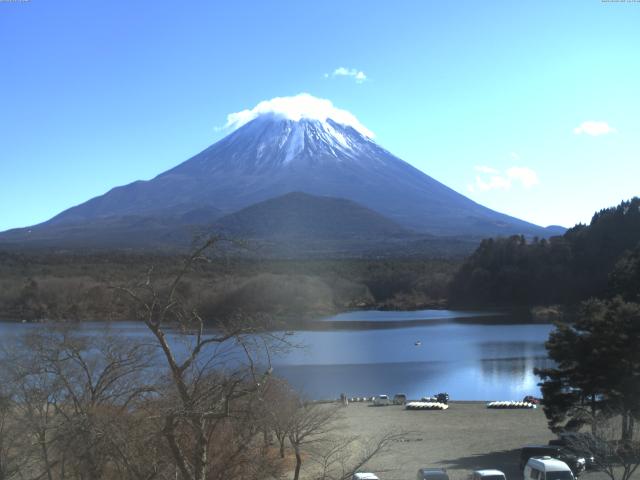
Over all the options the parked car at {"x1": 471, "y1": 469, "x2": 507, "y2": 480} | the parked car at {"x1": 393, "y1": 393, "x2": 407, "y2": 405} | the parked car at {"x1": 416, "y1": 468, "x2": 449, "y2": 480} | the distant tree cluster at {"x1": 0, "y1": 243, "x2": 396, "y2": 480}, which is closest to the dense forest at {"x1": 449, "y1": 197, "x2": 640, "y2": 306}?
the parked car at {"x1": 393, "y1": 393, "x2": 407, "y2": 405}

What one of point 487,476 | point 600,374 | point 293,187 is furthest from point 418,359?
point 293,187

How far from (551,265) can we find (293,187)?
50508 millimetres

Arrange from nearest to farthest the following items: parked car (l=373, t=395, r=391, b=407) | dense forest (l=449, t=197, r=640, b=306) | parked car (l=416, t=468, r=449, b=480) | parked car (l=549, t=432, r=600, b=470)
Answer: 1. parked car (l=549, t=432, r=600, b=470)
2. parked car (l=416, t=468, r=449, b=480)
3. parked car (l=373, t=395, r=391, b=407)
4. dense forest (l=449, t=197, r=640, b=306)

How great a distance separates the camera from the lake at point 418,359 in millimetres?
19516

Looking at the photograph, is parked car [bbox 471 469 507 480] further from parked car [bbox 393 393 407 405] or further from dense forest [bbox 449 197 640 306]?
dense forest [bbox 449 197 640 306]

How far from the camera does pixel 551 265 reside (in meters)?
46.3

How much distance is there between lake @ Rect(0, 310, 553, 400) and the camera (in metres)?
19.5

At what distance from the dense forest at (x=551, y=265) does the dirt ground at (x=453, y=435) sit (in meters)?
Result: 30.4

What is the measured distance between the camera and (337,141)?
10638 centimetres

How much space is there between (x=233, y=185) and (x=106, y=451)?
291ft

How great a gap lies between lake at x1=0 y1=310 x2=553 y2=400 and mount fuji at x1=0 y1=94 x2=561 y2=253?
43454 mm

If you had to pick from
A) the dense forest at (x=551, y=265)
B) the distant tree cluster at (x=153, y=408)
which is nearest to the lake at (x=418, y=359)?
the distant tree cluster at (x=153, y=408)

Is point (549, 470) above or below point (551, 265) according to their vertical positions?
below

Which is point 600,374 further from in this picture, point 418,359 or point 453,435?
point 418,359
